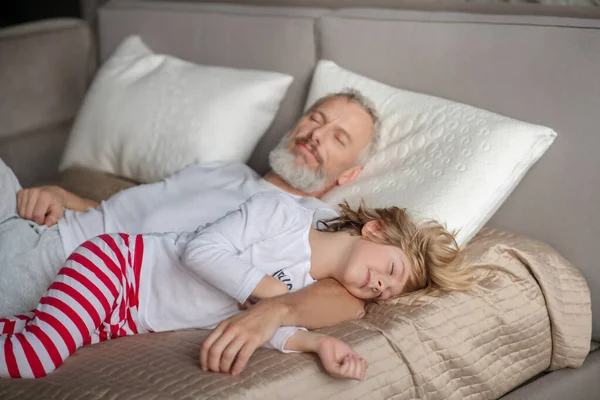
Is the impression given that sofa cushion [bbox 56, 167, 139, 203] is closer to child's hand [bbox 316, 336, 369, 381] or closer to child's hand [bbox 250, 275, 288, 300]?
child's hand [bbox 250, 275, 288, 300]

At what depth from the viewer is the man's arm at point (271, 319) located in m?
1.42

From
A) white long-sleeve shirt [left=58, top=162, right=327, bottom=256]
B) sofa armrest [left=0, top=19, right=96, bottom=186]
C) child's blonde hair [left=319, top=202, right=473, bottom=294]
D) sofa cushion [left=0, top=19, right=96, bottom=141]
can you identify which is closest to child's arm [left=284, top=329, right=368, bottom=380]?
child's blonde hair [left=319, top=202, right=473, bottom=294]

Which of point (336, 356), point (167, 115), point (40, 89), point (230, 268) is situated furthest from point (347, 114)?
point (40, 89)

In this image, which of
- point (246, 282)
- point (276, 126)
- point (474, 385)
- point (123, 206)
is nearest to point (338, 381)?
point (246, 282)

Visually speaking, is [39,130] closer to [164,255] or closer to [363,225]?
[164,255]

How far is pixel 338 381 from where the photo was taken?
1490mm

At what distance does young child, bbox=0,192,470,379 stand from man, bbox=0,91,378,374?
0.08 m

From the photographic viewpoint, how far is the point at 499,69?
2012 millimetres

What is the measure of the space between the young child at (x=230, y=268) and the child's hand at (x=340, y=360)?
90 mm

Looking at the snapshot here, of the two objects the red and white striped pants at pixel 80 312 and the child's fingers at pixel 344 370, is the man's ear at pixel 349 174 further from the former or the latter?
the child's fingers at pixel 344 370

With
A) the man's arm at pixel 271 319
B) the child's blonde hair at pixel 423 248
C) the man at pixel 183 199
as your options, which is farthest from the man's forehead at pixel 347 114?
the man's arm at pixel 271 319

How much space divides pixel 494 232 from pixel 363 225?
40 centimetres

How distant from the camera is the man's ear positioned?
6.95 ft

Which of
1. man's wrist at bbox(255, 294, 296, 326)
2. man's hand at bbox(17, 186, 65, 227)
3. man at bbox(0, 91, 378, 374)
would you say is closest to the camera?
man's wrist at bbox(255, 294, 296, 326)
